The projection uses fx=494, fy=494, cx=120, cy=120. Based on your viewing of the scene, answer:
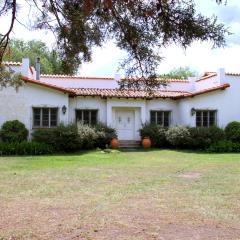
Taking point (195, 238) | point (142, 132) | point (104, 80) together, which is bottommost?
point (195, 238)

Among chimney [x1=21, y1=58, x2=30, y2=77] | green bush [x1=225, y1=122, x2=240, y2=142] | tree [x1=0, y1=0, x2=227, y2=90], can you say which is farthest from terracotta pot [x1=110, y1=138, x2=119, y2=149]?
tree [x1=0, y1=0, x2=227, y2=90]

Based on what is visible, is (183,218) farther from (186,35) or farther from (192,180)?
(192,180)

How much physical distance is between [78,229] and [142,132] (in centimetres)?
2058

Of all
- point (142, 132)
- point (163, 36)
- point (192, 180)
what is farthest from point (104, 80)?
point (163, 36)

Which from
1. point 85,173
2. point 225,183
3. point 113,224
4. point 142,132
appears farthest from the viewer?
point 142,132

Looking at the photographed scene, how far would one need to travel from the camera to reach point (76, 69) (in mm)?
7586

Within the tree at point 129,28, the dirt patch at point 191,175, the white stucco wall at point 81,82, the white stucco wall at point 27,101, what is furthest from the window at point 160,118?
the tree at point 129,28

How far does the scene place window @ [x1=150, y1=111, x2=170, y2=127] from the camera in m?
30.6

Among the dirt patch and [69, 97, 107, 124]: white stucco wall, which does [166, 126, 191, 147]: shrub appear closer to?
[69, 97, 107, 124]: white stucco wall

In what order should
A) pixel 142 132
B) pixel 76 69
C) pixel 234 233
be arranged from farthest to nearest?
pixel 142 132, pixel 234 233, pixel 76 69

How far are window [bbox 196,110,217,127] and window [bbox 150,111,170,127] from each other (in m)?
2.00

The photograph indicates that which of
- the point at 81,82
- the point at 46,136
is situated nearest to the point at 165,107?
the point at 81,82

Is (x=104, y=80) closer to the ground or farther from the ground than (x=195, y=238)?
farther from the ground

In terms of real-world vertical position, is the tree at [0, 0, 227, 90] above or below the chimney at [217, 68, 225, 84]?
below
